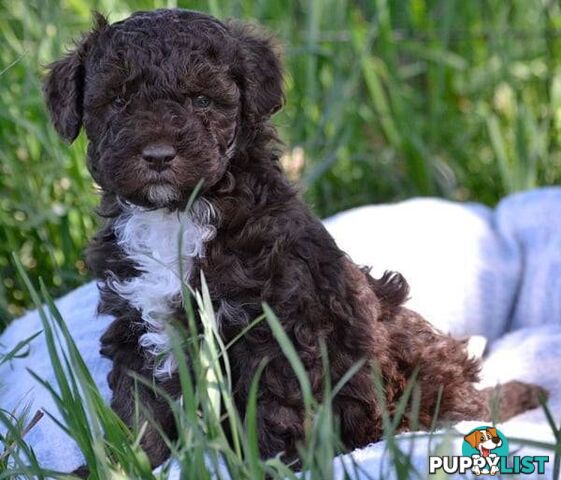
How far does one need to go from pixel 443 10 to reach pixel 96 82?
3459 millimetres

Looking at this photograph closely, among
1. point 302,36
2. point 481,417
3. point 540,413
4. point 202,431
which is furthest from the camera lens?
point 302,36

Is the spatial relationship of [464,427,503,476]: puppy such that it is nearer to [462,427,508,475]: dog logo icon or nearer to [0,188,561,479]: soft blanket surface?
[462,427,508,475]: dog logo icon

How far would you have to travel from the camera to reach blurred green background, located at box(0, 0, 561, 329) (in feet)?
16.6

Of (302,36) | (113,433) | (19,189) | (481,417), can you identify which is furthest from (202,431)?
(302,36)

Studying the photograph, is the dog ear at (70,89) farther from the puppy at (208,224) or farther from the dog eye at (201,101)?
the dog eye at (201,101)

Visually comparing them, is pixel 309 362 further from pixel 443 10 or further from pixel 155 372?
pixel 443 10

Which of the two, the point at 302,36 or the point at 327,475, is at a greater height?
the point at 302,36

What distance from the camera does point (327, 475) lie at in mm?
2486

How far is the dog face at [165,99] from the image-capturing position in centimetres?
303

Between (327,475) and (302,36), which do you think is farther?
(302,36)

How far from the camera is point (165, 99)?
10.2 ft

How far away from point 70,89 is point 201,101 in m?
A: 0.47

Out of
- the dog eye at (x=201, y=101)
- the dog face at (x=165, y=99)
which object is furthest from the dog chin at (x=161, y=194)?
the dog eye at (x=201, y=101)

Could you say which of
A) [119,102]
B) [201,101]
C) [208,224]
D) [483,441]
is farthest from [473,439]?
[119,102]
